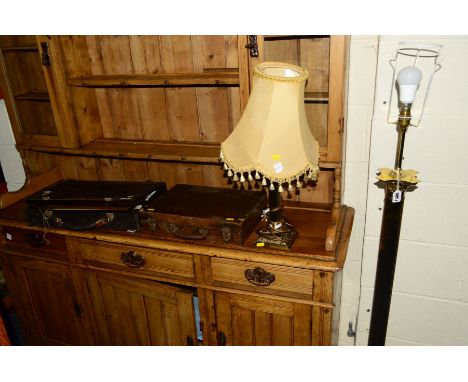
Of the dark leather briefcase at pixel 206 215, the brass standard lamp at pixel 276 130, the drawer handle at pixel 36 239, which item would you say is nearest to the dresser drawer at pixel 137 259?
the dark leather briefcase at pixel 206 215

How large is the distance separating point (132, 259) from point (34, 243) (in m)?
0.58

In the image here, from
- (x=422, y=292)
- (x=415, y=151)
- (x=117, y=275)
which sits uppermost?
(x=415, y=151)

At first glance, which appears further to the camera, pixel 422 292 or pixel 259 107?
pixel 422 292

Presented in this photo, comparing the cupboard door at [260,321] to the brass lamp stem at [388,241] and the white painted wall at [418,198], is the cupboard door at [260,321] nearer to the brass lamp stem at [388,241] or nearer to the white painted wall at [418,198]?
the brass lamp stem at [388,241]

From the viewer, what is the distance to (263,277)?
1.73 meters

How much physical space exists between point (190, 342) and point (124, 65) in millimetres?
1443

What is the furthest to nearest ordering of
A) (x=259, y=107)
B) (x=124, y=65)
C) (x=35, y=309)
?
(x=35, y=309), (x=124, y=65), (x=259, y=107)

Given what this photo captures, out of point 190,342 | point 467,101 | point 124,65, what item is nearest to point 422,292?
point 467,101

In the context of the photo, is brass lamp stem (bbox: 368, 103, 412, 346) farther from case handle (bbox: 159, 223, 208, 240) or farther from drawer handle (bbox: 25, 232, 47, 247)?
drawer handle (bbox: 25, 232, 47, 247)

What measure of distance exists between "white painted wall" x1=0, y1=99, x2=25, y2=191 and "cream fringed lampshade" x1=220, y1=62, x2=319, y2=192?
5.89ft

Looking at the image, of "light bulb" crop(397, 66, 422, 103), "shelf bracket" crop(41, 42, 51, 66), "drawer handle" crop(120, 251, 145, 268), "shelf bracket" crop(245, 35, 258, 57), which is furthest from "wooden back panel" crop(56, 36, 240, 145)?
"light bulb" crop(397, 66, 422, 103)

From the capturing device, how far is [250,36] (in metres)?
1.60

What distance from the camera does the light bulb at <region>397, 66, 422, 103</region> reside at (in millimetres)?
1480

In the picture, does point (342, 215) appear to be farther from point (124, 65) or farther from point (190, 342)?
point (124, 65)
